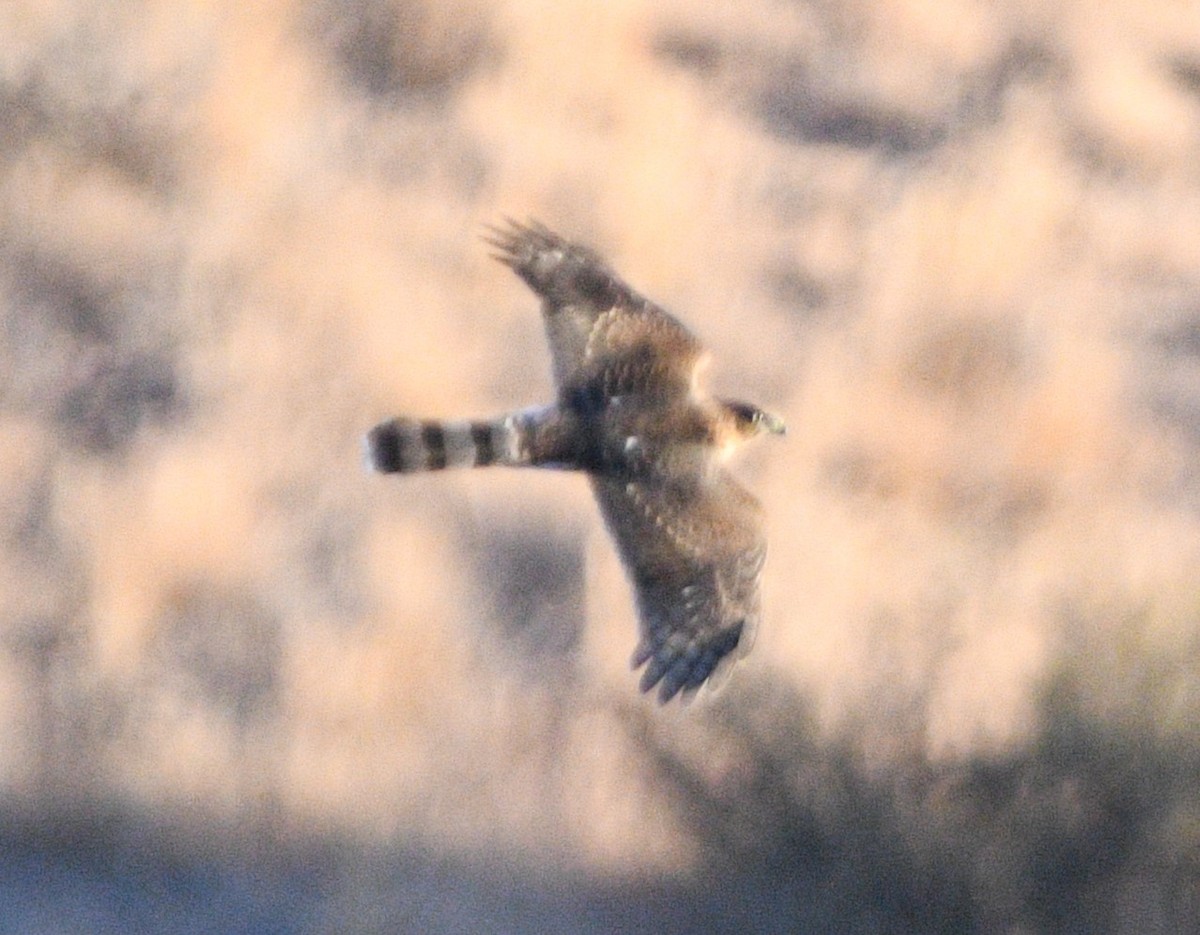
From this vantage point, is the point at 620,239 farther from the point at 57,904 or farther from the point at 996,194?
the point at 57,904

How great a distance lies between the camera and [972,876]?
2.62m

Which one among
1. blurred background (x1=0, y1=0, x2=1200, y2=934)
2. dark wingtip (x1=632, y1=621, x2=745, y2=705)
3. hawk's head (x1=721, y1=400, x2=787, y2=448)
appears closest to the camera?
dark wingtip (x1=632, y1=621, x2=745, y2=705)

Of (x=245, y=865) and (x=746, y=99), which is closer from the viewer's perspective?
(x=245, y=865)

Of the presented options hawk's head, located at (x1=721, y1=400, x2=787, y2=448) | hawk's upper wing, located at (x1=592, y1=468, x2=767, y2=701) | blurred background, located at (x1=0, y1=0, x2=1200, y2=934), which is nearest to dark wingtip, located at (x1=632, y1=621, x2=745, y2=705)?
hawk's upper wing, located at (x1=592, y1=468, x2=767, y2=701)

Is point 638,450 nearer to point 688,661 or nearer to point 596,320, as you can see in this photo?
point 596,320

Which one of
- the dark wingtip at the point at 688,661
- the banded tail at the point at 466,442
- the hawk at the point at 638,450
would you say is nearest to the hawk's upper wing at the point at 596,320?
the hawk at the point at 638,450

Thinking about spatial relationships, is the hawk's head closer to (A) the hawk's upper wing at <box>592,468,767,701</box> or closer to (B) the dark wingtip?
(A) the hawk's upper wing at <box>592,468,767,701</box>

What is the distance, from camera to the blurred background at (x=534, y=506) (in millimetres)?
2613

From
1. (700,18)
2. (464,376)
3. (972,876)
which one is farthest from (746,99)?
(972,876)

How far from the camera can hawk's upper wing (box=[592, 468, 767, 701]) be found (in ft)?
6.89

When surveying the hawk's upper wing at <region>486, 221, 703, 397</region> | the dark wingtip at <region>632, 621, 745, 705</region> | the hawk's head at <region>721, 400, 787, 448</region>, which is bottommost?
the dark wingtip at <region>632, 621, 745, 705</region>

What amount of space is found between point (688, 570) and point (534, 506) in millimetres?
663

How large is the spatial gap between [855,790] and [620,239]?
1.31m

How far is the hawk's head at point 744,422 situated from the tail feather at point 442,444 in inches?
16.0
